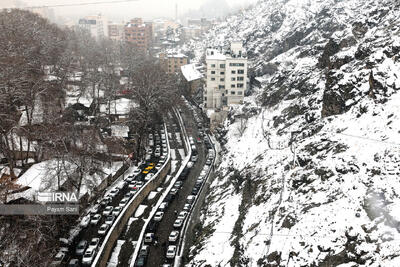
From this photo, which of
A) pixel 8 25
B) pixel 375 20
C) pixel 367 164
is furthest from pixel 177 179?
pixel 8 25

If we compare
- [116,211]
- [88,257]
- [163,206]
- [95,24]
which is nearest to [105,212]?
[116,211]

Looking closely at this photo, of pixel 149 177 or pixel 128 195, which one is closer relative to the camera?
pixel 128 195

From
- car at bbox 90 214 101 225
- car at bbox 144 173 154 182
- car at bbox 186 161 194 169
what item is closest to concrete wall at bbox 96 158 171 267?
car at bbox 144 173 154 182

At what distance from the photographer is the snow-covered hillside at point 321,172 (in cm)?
1040

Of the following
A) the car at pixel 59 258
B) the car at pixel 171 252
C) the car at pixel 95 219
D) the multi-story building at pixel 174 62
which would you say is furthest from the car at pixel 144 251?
the multi-story building at pixel 174 62

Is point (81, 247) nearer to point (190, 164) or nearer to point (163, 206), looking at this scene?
point (163, 206)

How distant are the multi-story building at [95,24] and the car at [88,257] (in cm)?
9650

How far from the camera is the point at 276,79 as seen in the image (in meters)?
32.1

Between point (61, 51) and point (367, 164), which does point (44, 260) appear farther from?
point (61, 51)

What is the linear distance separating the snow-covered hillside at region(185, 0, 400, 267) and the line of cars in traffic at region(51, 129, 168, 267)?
16.6 ft

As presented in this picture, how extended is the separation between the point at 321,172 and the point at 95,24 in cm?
10844

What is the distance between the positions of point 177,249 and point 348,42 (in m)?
18.9

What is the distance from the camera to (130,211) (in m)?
20.6

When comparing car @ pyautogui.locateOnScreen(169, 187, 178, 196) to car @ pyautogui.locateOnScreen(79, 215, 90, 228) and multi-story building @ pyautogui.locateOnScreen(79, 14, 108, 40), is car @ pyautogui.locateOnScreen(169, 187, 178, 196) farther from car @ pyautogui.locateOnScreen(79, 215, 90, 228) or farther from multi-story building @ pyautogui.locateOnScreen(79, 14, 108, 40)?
multi-story building @ pyautogui.locateOnScreen(79, 14, 108, 40)
